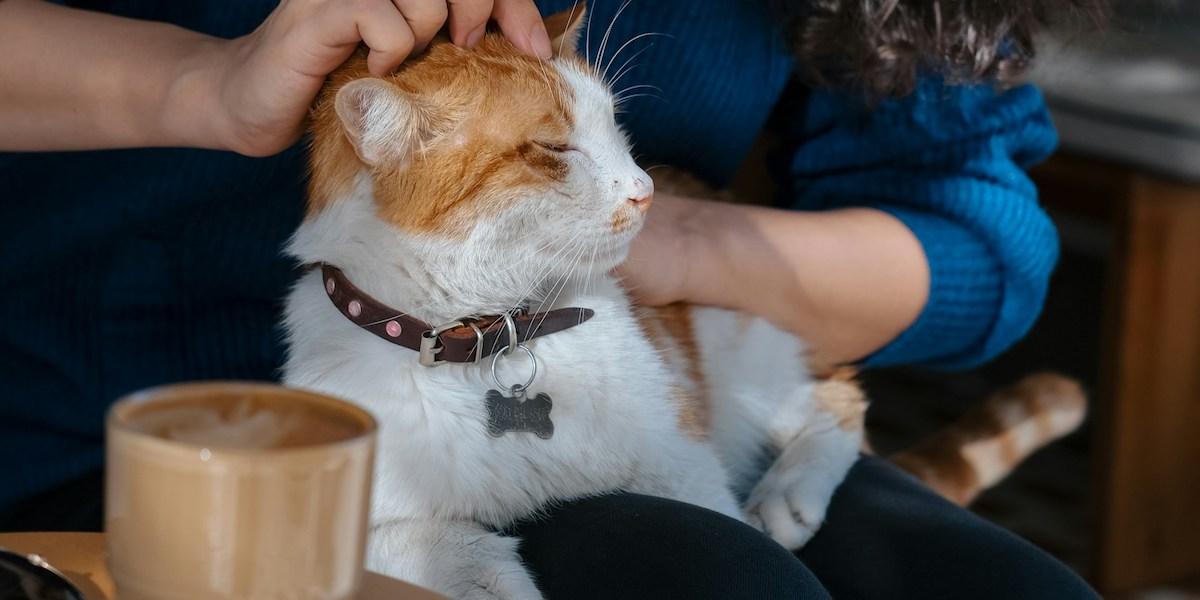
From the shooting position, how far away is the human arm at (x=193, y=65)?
75 cm

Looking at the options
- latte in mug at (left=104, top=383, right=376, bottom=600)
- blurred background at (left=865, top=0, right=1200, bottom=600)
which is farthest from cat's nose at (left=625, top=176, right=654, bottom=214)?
blurred background at (left=865, top=0, right=1200, bottom=600)

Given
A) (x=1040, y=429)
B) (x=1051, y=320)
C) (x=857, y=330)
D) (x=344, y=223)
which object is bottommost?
(x=1051, y=320)

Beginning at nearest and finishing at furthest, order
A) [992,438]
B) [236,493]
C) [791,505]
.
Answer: [236,493] < [791,505] < [992,438]

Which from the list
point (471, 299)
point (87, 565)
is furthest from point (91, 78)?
point (87, 565)

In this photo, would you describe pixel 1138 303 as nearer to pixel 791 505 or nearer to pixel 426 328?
pixel 791 505

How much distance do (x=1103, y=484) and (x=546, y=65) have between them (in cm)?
166

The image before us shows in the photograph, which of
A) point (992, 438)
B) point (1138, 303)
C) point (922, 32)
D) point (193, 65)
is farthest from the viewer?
point (1138, 303)

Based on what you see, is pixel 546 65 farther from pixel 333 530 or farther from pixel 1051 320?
pixel 1051 320

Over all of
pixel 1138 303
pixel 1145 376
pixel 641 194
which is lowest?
pixel 1145 376

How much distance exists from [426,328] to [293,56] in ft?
0.73

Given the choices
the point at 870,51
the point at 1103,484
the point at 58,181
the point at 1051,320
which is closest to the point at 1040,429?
the point at 870,51

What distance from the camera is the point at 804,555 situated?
1.04m

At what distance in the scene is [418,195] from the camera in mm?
853

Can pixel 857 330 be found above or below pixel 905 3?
below
